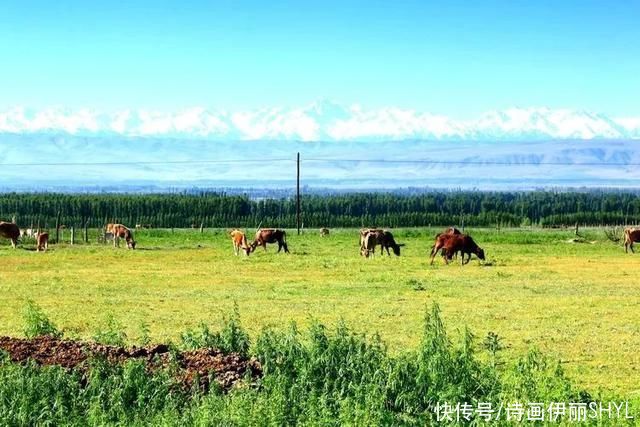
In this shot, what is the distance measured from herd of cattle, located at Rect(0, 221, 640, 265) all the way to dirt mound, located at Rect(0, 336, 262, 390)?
21484mm

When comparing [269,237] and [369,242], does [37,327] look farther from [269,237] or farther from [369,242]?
[269,237]

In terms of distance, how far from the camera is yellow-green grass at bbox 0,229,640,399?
60.7ft

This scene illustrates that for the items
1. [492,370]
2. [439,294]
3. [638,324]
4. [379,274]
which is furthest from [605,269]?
[492,370]

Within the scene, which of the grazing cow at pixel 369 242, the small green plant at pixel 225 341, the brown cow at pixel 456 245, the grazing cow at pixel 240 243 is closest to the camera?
the small green plant at pixel 225 341

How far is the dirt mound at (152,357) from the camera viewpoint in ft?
42.8

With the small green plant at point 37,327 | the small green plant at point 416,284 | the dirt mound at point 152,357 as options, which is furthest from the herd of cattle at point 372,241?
the dirt mound at point 152,357

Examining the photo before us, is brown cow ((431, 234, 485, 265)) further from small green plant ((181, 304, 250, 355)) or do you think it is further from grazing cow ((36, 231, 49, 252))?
small green plant ((181, 304, 250, 355))

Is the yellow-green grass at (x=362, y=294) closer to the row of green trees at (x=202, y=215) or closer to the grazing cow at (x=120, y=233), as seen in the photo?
the grazing cow at (x=120, y=233)

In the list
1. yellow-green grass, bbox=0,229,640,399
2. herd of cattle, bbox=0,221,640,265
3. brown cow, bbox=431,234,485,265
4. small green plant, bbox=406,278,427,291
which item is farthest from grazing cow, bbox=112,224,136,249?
small green plant, bbox=406,278,427,291

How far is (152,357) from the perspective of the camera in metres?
13.9

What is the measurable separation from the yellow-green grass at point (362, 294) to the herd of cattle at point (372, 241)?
0.76 meters

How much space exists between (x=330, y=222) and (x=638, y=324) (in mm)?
63651

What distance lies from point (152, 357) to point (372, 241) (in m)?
25.2

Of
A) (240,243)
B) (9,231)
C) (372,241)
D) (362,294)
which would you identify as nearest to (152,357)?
(362,294)
